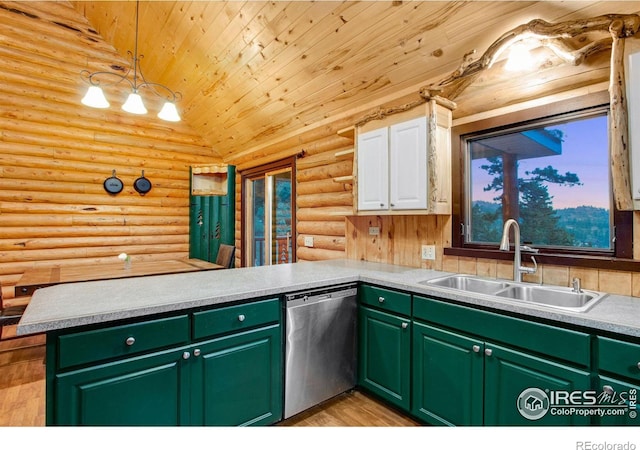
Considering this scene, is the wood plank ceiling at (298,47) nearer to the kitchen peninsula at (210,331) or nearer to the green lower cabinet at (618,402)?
the kitchen peninsula at (210,331)

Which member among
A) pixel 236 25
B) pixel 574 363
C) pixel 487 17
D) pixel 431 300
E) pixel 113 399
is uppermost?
pixel 236 25

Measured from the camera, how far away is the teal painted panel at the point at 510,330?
1.45 metres

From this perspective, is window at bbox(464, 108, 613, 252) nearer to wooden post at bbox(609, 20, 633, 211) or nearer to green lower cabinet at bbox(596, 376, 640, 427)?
wooden post at bbox(609, 20, 633, 211)

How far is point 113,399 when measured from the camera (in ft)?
4.91

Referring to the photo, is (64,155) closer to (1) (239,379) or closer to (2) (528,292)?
(1) (239,379)

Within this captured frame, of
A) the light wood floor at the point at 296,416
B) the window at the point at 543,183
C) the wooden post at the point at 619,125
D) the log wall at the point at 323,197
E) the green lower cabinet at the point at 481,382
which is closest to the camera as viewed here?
the green lower cabinet at the point at 481,382

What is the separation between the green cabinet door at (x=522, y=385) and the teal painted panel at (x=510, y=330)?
A: 0.05 metres

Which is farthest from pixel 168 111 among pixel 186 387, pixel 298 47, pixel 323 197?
pixel 186 387

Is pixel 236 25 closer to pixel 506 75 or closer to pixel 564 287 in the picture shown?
pixel 506 75

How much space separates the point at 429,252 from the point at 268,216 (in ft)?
8.72

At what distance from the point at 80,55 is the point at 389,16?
13.8 ft

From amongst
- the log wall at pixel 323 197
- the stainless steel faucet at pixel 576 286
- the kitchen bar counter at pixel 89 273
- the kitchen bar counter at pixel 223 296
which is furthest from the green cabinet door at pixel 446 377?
the kitchen bar counter at pixel 89 273
